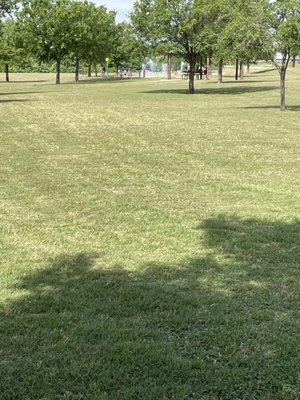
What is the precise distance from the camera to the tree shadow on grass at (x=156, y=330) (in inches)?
138

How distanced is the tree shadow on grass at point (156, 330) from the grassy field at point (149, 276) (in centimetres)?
1

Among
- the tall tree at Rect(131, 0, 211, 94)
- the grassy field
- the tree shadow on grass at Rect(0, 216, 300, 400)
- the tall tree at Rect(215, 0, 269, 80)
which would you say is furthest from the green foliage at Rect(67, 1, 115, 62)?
the tree shadow on grass at Rect(0, 216, 300, 400)

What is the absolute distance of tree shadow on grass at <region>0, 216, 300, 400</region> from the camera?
3.50 meters

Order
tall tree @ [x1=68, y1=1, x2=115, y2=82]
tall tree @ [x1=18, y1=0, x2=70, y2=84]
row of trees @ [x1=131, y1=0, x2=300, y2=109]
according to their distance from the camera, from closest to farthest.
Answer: row of trees @ [x1=131, y1=0, x2=300, y2=109] < tall tree @ [x1=18, y1=0, x2=70, y2=84] < tall tree @ [x1=68, y1=1, x2=115, y2=82]

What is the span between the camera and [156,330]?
13.9 ft

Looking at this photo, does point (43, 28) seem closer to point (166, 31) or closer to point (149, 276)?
point (166, 31)

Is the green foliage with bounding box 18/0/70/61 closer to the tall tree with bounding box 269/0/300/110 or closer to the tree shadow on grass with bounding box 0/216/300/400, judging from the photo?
the tall tree with bounding box 269/0/300/110

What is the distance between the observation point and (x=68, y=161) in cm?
1163

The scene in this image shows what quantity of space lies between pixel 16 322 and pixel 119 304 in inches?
35.1

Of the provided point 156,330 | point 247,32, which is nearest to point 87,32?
point 247,32

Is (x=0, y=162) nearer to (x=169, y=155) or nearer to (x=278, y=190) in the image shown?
(x=169, y=155)

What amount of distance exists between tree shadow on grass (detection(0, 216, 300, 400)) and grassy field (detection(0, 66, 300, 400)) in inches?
0.4

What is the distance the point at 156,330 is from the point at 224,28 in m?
24.3

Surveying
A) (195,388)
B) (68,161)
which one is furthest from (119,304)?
(68,161)
